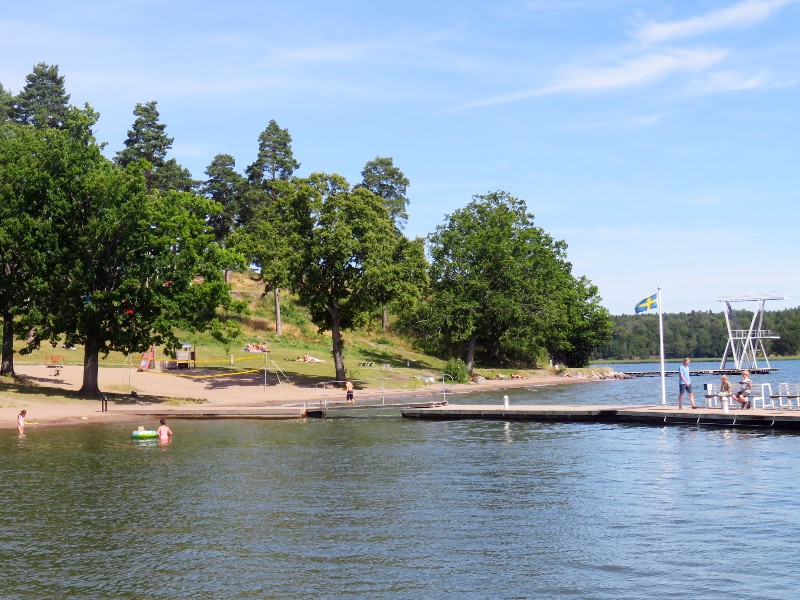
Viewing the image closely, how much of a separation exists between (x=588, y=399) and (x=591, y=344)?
200ft

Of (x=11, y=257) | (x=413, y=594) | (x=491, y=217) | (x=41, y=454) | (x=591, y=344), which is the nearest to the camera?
(x=413, y=594)

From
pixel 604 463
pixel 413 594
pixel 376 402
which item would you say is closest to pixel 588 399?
pixel 376 402

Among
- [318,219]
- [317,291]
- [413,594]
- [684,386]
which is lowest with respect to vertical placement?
[413,594]

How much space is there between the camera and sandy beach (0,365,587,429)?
50500 millimetres

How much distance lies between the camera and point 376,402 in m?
64.0

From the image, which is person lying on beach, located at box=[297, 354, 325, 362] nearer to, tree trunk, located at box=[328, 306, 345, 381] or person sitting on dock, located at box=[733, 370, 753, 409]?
tree trunk, located at box=[328, 306, 345, 381]

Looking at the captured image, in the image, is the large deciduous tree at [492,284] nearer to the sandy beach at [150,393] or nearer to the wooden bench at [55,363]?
the sandy beach at [150,393]

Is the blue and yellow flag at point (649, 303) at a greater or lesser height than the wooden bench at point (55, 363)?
greater

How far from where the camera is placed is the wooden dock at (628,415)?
42.6 metres

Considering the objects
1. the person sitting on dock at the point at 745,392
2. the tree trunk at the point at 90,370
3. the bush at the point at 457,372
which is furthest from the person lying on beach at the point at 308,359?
the person sitting on dock at the point at 745,392

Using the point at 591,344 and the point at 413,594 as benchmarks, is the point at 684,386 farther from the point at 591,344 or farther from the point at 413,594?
the point at 591,344

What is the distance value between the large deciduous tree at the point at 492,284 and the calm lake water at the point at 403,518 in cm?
5864

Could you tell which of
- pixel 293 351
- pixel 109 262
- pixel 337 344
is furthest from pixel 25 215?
pixel 293 351

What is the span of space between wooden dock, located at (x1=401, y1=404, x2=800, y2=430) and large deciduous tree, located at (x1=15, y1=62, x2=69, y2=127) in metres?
78.4
